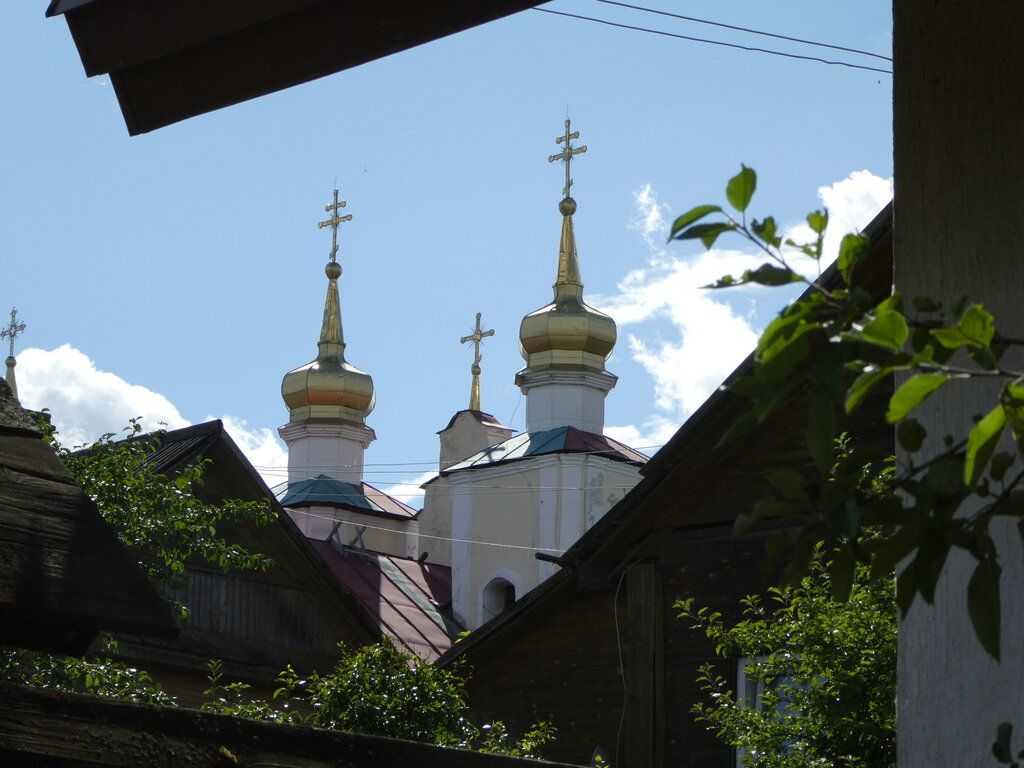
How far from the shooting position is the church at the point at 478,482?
34.2 meters

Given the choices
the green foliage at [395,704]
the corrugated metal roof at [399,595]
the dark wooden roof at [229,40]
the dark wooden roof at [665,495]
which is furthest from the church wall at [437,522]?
the dark wooden roof at [229,40]

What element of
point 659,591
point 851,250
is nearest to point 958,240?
point 851,250

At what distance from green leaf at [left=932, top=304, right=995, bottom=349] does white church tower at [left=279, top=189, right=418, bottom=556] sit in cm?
3822

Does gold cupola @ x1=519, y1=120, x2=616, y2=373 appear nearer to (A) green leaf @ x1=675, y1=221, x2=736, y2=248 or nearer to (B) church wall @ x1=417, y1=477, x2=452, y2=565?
(B) church wall @ x1=417, y1=477, x2=452, y2=565

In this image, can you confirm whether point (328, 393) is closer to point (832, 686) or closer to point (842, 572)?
point (832, 686)

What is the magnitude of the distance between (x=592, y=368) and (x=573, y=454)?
2.73 metres

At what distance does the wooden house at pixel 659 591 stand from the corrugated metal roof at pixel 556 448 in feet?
68.4

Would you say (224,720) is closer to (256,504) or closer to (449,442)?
(256,504)

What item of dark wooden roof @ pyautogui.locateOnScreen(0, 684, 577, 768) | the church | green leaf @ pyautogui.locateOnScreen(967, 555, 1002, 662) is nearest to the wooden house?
dark wooden roof @ pyautogui.locateOnScreen(0, 684, 577, 768)

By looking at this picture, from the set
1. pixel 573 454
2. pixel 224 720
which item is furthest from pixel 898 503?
pixel 573 454

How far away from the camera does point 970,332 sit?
1549mm

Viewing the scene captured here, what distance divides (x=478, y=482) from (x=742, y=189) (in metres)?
34.7

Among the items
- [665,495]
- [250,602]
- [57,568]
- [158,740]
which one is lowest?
[158,740]

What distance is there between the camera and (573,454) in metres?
35.2
